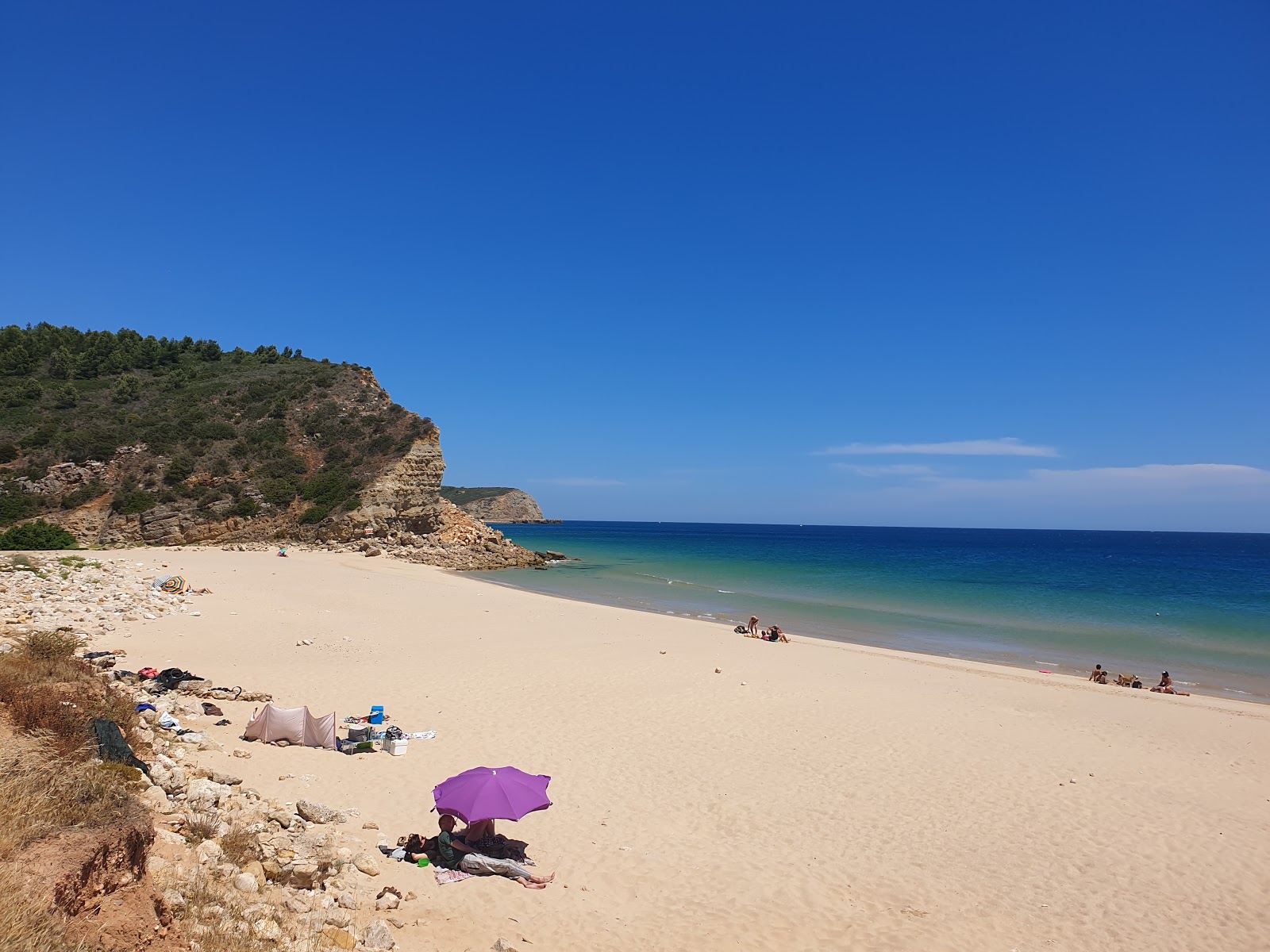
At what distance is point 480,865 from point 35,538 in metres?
34.2

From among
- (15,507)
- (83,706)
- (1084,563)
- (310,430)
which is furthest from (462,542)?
(1084,563)

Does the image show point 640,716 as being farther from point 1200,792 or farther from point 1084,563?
point 1084,563

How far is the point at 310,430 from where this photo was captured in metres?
47.4

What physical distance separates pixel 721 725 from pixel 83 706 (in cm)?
905

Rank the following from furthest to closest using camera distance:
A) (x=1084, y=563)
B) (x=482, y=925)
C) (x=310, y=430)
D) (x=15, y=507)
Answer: (x=1084, y=563) → (x=310, y=430) → (x=15, y=507) → (x=482, y=925)

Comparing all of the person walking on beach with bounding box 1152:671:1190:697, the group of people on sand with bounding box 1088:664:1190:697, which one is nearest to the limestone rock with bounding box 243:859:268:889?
the group of people on sand with bounding box 1088:664:1190:697

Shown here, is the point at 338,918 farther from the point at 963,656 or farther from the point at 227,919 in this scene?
the point at 963,656

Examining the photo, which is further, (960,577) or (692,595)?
(960,577)

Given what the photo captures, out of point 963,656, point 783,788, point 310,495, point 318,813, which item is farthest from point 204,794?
point 310,495

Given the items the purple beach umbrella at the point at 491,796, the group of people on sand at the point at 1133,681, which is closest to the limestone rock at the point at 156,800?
the purple beach umbrella at the point at 491,796

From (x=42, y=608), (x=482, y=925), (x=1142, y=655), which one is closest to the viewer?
(x=482, y=925)

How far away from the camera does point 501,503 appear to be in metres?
179

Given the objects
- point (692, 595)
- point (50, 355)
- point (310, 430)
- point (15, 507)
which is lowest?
point (692, 595)

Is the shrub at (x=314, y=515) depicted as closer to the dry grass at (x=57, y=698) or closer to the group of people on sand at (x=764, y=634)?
the group of people on sand at (x=764, y=634)
